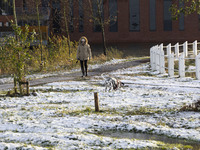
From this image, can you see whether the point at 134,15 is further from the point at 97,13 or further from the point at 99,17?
A: the point at 99,17

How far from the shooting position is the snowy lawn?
21.9ft

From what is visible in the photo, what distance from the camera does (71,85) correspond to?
15555 mm

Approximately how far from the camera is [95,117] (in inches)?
354

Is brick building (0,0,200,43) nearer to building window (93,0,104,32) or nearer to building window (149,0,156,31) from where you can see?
building window (149,0,156,31)

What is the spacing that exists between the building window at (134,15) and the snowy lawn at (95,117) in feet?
99.0

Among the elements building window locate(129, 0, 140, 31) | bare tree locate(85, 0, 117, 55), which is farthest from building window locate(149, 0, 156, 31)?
bare tree locate(85, 0, 117, 55)

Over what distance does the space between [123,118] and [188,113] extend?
5.70ft

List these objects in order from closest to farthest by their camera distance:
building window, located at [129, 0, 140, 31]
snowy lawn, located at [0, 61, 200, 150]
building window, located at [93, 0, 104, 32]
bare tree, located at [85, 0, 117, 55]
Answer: snowy lawn, located at [0, 61, 200, 150], building window, located at [93, 0, 104, 32], bare tree, located at [85, 0, 117, 55], building window, located at [129, 0, 140, 31]

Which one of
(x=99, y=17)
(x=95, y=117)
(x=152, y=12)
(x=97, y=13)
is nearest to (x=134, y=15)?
(x=152, y=12)

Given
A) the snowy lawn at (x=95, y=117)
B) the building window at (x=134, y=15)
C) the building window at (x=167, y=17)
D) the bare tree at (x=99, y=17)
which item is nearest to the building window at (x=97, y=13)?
the bare tree at (x=99, y=17)

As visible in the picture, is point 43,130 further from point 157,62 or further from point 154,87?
point 157,62

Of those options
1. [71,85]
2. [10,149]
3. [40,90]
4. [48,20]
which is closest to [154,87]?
[71,85]

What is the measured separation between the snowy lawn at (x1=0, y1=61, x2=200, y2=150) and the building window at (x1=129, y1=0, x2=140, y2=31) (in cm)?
3018

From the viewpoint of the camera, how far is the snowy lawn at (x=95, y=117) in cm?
668
